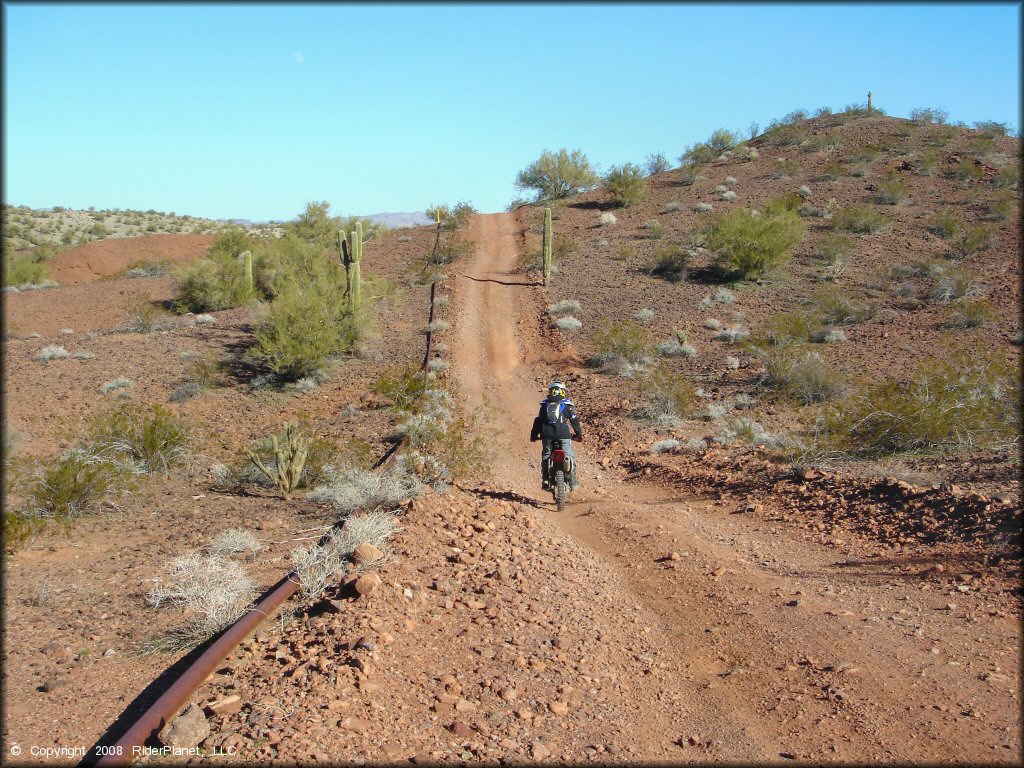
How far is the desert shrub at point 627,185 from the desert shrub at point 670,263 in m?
12.0

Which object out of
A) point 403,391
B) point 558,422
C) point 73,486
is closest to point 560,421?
point 558,422

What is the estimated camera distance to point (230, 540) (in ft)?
26.4

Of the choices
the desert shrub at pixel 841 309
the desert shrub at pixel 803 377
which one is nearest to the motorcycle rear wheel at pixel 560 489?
the desert shrub at pixel 803 377

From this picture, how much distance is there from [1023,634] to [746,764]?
3045 mm

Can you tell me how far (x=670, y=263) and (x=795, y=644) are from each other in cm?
2365

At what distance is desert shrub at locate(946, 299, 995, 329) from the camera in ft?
62.0

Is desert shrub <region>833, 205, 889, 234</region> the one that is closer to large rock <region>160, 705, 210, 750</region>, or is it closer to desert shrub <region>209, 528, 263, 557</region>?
desert shrub <region>209, 528, 263, 557</region>

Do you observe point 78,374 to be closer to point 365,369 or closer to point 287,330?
point 287,330

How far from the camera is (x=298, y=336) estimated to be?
62.4 feet

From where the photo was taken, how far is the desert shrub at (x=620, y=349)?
63.1ft

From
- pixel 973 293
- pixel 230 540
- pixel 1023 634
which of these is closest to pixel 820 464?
pixel 1023 634

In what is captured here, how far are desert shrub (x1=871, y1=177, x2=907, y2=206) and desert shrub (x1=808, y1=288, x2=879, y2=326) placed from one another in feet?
45.4

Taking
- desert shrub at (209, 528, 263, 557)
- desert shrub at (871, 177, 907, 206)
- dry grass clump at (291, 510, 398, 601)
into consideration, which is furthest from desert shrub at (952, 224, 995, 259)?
desert shrub at (209, 528, 263, 557)

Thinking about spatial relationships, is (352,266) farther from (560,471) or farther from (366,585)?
(366,585)
